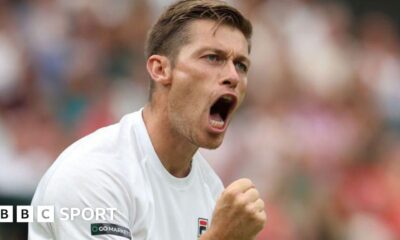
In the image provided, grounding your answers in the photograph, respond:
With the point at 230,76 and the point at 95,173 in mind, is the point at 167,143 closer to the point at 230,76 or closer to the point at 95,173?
the point at 230,76

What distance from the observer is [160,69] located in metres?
A: 4.46

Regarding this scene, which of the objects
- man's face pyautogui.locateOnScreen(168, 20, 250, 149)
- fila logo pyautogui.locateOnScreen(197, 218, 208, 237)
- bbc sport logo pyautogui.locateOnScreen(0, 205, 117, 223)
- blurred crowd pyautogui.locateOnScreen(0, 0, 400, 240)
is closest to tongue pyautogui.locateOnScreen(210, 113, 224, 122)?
man's face pyautogui.locateOnScreen(168, 20, 250, 149)

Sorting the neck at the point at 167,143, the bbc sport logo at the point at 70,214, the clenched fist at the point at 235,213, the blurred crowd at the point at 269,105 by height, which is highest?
the blurred crowd at the point at 269,105

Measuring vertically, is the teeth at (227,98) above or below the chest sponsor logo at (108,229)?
above

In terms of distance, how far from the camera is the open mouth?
14.2ft

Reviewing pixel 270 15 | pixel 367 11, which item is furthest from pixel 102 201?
pixel 367 11

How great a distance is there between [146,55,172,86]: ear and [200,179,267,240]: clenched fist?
76 cm

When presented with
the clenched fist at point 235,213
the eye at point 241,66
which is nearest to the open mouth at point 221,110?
the eye at point 241,66

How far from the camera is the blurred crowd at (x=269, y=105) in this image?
7738 mm

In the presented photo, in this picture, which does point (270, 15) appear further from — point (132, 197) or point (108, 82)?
point (132, 197)

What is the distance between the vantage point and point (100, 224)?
3883 mm

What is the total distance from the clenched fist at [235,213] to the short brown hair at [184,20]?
0.83 meters

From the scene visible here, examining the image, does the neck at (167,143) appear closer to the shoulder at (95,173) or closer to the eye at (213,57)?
the shoulder at (95,173)

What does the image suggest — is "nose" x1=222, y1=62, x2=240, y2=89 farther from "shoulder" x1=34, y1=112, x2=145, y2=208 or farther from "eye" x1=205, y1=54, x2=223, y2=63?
"shoulder" x1=34, y1=112, x2=145, y2=208
